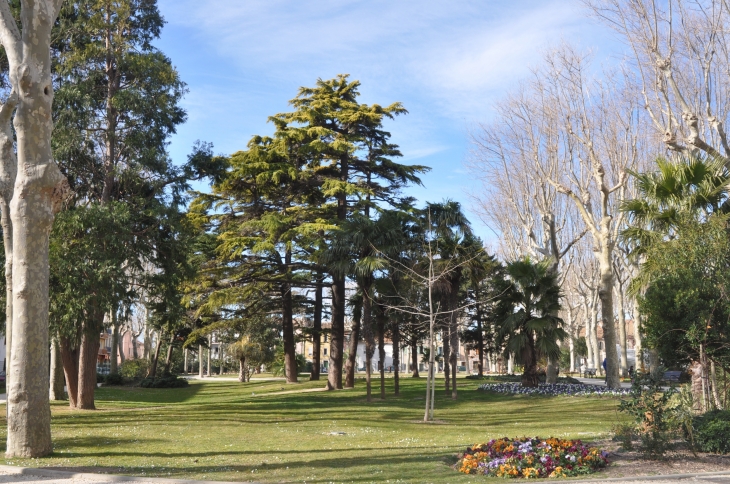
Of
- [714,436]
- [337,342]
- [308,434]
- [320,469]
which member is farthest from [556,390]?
[320,469]

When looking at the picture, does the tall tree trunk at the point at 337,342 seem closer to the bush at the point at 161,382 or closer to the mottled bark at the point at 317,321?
the mottled bark at the point at 317,321

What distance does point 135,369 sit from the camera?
1853 inches

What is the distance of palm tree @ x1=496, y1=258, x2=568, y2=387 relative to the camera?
90.1 ft

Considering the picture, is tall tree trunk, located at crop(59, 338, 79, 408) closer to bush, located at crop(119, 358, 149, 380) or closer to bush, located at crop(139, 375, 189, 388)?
bush, located at crop(139, 375, 189, 388)

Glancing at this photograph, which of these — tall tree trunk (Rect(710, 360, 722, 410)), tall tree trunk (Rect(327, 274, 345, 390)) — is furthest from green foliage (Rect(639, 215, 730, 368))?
tall tree trunk (Rect(327, 274, 345, 390))

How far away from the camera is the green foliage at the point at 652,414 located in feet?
33.9

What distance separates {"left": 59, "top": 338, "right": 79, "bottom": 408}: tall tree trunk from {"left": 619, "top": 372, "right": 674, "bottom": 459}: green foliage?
60.8ft

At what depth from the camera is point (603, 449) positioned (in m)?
11.3

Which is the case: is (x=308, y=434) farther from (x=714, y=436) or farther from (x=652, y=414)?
(x=714, y=436)

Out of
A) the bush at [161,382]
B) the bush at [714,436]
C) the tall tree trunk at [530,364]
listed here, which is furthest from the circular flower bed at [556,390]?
the bush at [161,382]

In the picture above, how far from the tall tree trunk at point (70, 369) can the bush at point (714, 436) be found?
758 inches

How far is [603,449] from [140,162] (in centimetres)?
1746

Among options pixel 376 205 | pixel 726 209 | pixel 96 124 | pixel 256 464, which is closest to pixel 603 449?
pixel 256 464

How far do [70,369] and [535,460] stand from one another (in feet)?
62.2
